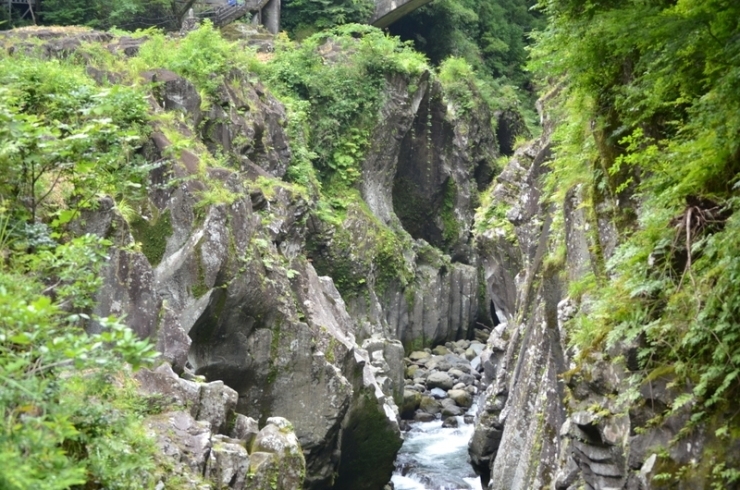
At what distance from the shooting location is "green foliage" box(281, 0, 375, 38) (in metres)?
37.5

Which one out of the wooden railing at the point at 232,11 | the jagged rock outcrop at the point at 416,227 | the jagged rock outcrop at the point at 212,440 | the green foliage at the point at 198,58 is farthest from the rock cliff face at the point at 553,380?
the wooden railing at the point at 232,11

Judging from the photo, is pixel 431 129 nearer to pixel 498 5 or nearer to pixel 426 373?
pixel 426 373

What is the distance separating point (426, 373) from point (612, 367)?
63.6 feet

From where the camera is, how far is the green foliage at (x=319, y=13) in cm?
3747

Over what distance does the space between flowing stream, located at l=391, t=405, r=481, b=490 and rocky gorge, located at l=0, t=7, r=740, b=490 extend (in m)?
0.42

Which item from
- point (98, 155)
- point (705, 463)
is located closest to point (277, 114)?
point (98, 155)

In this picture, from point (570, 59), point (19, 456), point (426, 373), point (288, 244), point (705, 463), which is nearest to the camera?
point (19, 456)

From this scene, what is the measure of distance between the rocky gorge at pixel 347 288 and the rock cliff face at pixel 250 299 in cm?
5

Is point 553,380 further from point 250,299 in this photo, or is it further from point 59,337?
point 59,337

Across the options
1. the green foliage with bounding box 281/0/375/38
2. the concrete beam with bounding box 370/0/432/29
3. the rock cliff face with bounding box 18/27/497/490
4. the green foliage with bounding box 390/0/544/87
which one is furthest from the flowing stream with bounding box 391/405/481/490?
the green foliage with bounding box 390/0/544/87

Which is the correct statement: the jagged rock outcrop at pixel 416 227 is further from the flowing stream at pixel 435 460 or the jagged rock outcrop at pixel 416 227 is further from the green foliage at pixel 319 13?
the green foliage at pixel 319 13

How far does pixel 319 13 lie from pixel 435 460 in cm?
2394

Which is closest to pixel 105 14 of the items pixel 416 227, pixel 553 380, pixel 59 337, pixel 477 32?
pixel 416 227

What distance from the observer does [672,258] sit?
8.22 meters
